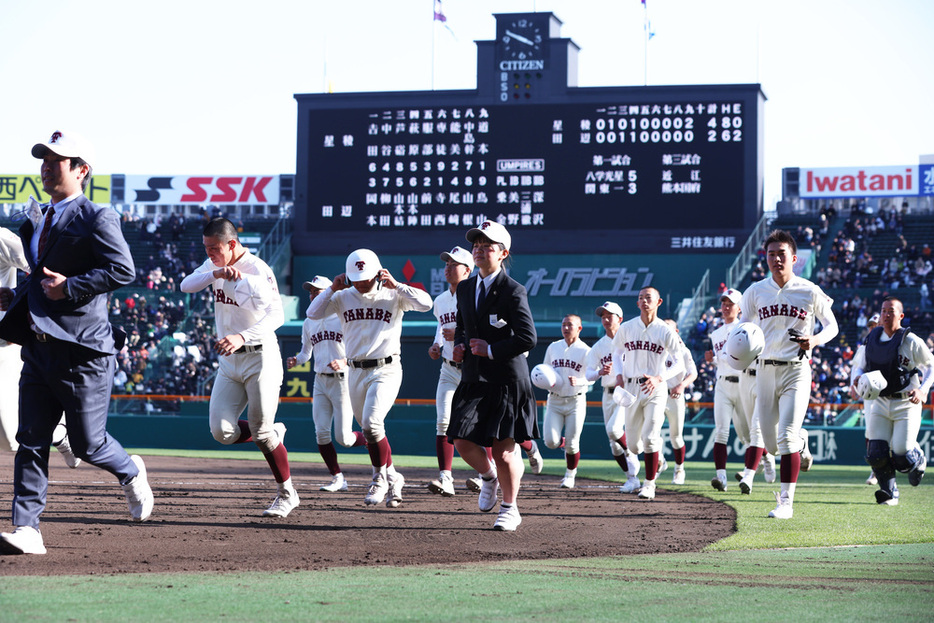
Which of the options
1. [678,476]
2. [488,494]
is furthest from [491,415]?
[678,476]

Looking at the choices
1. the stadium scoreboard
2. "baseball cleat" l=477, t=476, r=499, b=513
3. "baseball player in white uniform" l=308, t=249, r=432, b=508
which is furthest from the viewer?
the stadium scoreboard

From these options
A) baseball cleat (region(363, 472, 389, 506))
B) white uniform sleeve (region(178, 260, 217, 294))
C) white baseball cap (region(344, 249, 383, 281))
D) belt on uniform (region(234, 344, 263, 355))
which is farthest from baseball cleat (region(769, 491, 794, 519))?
white uniform sleeve (region(178, 260, 217, 294))

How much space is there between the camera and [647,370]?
1262 cm

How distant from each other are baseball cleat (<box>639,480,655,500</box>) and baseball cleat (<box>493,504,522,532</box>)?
3.75m

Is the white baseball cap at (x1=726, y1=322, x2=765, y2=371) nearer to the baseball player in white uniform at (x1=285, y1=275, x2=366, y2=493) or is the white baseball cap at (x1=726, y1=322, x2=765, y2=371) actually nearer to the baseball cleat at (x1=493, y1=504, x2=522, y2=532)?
the baseball cleat at (x1=493, y1=504, x2=522, y2=532)

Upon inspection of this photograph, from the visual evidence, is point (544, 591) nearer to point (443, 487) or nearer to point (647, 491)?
point (443, 487)

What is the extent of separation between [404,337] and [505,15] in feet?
31.2

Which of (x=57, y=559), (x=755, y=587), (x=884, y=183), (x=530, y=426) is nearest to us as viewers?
(x=755, y=587)

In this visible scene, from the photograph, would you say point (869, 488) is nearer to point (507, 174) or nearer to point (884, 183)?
point (507, 174)

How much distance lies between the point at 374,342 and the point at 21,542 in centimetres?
438

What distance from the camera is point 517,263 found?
107 feet

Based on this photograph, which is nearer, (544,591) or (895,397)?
(544,591)

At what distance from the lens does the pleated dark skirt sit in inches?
323

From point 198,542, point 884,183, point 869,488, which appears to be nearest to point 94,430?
point 198,542
